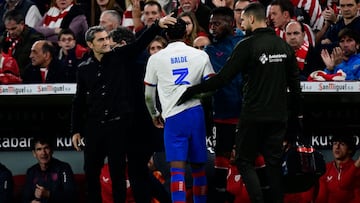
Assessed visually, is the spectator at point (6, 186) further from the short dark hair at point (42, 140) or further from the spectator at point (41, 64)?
the spectator at point (41, 64)

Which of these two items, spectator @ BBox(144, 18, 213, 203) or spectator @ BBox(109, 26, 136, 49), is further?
spectator @ BBox(109, 26, 136, 49)

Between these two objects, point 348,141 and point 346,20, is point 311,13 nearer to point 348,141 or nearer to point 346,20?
point 346,20

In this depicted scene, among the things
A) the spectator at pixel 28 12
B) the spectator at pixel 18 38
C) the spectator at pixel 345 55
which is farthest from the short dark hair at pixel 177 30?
the spectator at pixel 28 12

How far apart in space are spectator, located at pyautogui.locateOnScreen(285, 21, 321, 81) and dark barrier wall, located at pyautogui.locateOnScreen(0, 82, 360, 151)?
0.48m

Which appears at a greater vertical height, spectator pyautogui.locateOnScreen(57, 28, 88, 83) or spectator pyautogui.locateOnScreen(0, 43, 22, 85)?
spectator pyautogui.locateOnScreen(57, 28, 88, 83)

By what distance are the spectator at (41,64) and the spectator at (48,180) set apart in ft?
2.59

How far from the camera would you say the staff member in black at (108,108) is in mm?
12977

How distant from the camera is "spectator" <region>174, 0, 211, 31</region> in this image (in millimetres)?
15508

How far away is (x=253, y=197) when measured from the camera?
482 inches

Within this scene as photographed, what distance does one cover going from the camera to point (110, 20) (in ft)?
51.5

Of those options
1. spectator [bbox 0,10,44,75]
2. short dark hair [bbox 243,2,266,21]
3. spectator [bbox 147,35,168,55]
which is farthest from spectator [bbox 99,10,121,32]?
short dark hair [bbox 243,2,266,21]

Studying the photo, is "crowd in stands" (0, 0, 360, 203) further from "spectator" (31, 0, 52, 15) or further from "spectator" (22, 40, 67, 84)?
"spectator" (31, 0, 52, 15)

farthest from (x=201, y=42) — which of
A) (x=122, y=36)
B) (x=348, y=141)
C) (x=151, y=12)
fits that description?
(x=348, y=141)

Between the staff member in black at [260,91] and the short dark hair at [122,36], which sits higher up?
the short dark hair at [122,36]
